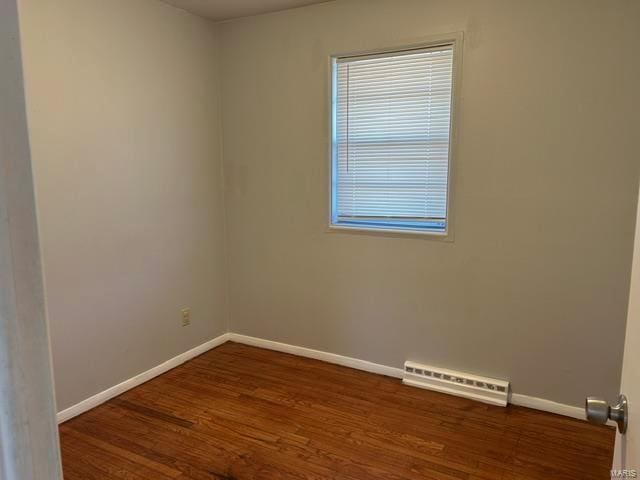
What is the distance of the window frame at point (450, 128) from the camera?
8.28 ft

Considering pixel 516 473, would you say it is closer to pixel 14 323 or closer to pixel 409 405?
pixel 409 405

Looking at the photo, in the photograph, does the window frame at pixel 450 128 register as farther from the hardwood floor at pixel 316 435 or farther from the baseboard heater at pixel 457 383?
the hardwood floor at pixel 316 435

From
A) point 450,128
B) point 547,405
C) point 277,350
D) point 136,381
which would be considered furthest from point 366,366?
point 450,128

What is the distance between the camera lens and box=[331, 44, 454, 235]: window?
2.65 meters

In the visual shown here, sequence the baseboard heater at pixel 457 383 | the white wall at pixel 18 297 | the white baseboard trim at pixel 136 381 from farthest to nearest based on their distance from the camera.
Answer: the baseboard heater at pixel 457 383
the white baseboard trim at pixel 136 381
the white wall at pixel 18 297

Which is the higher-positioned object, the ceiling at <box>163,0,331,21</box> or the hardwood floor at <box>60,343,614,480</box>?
the ceiling at <box>163,0,331,21</box>

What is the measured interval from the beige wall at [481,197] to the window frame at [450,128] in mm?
41

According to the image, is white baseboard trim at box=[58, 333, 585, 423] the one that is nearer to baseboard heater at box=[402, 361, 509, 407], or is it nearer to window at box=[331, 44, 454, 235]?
baseboard heater at box=[402, 361, 509, 407]

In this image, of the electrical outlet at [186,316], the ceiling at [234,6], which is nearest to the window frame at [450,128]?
the ceiling at [234,6]

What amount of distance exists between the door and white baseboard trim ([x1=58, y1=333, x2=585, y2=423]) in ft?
5.89

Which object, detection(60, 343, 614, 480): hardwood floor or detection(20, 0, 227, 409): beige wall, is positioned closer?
detection(60, 343, 614, 480): hardwood floor

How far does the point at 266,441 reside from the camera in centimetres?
226

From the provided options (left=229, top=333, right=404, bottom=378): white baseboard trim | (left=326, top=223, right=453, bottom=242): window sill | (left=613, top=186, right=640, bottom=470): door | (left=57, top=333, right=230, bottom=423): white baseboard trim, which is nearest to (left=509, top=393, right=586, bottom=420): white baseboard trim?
(left=229, top=333, right=404, bottom=378): white baseboard trim

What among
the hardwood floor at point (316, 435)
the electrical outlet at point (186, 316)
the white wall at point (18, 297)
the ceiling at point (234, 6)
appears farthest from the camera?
the electrical outlet at point (186, 316)
